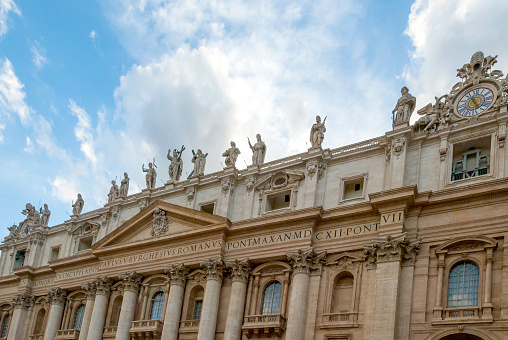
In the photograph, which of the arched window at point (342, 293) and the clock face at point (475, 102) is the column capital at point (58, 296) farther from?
the clock face at point (475, 102)

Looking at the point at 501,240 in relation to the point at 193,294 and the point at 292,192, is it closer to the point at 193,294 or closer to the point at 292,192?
the point at 292,192

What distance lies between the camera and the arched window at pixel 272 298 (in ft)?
112

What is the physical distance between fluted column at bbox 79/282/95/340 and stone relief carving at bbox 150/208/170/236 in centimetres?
613

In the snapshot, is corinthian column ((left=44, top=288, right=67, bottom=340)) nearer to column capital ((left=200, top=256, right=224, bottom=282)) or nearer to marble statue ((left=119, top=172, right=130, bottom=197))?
marble statue ((left=119, top=172, right=130, bottom=197))

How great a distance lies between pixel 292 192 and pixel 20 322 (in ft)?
81.9

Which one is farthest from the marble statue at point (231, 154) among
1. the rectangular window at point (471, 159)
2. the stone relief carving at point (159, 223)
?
the rectangular window at point (471, 159)

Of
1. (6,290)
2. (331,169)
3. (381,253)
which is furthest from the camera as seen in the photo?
(6,290)

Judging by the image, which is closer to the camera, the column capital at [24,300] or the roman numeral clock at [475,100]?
the roman numeral clock at [475,100]

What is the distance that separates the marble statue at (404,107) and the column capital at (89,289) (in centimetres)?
2321

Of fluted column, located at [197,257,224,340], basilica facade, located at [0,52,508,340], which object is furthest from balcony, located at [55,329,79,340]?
fluted column, located at [197,257,224,340]

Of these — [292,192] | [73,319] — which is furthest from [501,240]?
[73,319]

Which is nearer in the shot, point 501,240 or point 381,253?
point 501,240

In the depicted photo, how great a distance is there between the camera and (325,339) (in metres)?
31.1

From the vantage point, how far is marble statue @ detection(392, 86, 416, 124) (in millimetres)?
33875
